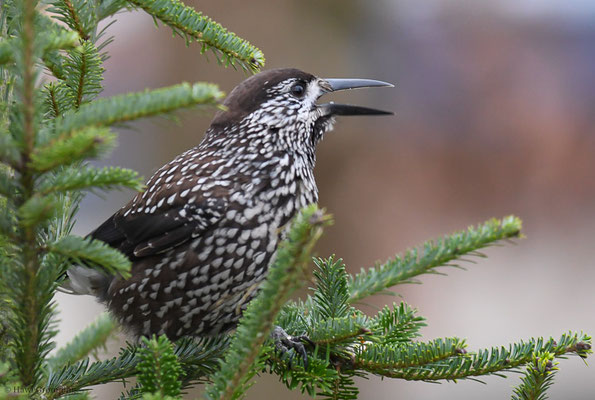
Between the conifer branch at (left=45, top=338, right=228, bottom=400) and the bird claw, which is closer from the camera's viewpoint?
the conifer branch at (left=45, top=338, right=228, bottom=400)

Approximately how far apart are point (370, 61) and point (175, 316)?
3.23m

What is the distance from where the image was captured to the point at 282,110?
98.7 inches

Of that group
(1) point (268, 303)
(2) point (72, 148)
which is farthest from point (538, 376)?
(2) point (72, 148)

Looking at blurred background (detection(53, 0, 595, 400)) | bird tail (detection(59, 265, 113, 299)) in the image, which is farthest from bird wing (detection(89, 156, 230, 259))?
blurred background (detection(53, 0, 595, 400))

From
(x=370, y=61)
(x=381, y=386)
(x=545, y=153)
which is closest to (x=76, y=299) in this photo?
(x=381, y=386)

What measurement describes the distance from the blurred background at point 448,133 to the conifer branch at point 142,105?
11.8ft

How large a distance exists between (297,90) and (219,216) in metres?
0.67

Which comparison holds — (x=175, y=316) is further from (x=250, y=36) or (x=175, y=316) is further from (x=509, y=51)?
(x=509, y=51)

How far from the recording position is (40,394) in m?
1.36

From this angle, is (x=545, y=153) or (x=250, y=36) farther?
(x=545, y=153)

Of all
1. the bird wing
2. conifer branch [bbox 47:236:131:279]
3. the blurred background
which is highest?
the blurred background

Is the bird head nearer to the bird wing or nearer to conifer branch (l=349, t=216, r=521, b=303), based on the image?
the bird wing

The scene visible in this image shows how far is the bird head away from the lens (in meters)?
2.46

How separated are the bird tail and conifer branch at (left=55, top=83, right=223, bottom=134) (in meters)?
1.31
